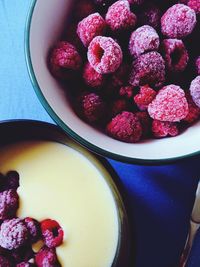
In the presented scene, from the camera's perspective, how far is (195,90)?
30.9 inches

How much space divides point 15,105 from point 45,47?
0.62 feet

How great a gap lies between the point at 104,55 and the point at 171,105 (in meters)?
0.13

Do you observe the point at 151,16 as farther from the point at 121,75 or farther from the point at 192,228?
the point at 192,228

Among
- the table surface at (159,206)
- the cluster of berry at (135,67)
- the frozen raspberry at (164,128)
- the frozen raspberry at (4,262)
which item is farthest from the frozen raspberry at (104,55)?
the frozen raspberry at (4,262)

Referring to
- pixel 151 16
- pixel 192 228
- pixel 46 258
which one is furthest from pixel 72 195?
pixel 151 16

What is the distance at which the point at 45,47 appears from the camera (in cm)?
83

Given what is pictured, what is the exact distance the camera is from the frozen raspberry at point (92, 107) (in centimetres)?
80

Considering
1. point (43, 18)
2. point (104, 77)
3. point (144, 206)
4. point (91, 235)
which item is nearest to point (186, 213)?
point (144, 206)

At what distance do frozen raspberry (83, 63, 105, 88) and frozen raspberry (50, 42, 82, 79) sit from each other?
2cm

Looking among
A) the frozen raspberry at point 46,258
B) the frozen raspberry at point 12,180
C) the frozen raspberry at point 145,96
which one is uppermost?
the frozen raspberry at point 145,96

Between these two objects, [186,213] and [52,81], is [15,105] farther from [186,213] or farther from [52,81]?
[186,213]

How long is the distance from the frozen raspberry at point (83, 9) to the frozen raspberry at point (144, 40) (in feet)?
0.30

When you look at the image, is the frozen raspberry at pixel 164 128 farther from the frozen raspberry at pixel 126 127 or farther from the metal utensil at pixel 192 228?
the metal utensil at pixel 192 228

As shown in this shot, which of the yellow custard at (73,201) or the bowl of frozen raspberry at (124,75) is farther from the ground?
the bowl of frozen raspberry at (124,75)
